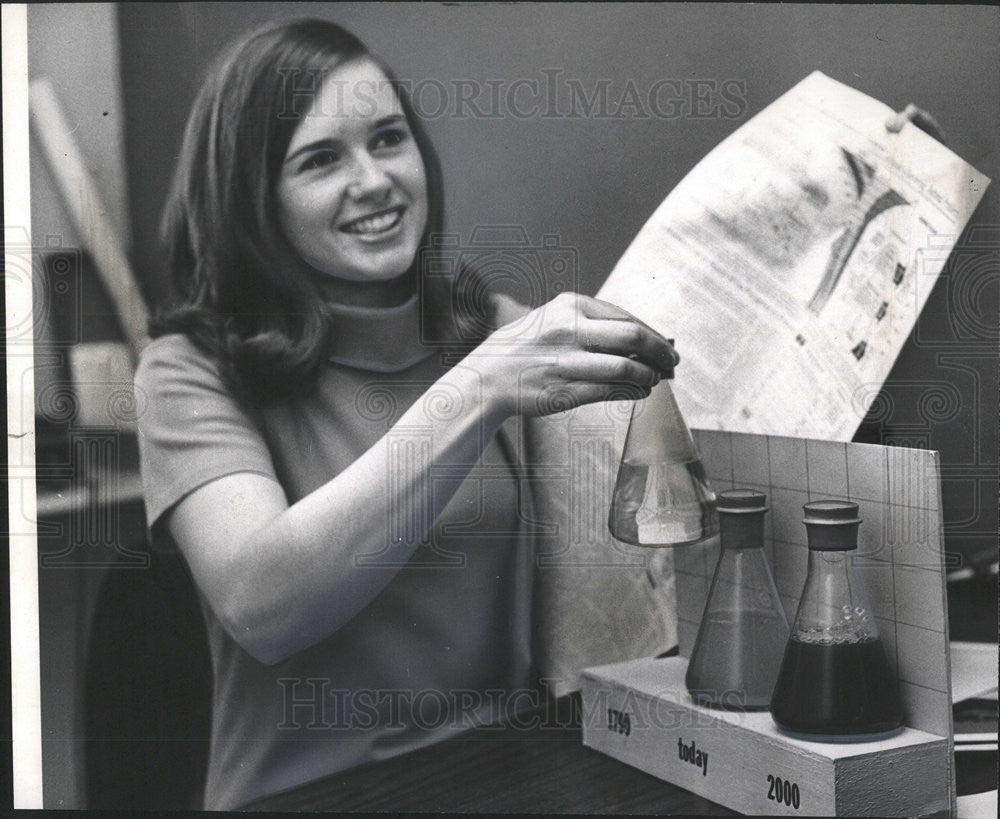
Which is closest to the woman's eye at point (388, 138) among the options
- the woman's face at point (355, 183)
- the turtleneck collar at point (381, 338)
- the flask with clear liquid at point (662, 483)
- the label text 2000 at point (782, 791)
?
the woman's face at point (355, 183)

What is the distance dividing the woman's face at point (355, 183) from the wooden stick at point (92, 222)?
18 centimetres

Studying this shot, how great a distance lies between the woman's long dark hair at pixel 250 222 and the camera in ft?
3.66

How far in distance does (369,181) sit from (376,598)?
0.43 metres

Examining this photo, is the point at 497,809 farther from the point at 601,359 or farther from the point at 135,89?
the point at 135,89

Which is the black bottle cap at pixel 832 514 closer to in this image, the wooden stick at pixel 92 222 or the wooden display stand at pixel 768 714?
the wooden display stand at pixel 768 714

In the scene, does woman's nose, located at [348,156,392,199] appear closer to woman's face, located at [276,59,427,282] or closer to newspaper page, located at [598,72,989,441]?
woman's face, located at [276,59,427,282]

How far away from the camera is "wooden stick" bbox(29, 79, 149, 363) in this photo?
3.71ft

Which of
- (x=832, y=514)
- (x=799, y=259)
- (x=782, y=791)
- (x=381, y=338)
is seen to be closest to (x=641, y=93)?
(x=799, y=259)

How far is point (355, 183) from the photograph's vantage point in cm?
112

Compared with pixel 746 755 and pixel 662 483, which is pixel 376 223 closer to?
pixel 662 483

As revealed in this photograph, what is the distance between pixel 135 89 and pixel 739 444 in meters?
0.72

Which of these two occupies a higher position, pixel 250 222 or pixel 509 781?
pixel 250 222

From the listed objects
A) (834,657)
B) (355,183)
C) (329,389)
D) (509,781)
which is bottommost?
(509,781)

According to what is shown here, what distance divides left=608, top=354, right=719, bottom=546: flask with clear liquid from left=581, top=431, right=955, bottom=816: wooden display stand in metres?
0.03
